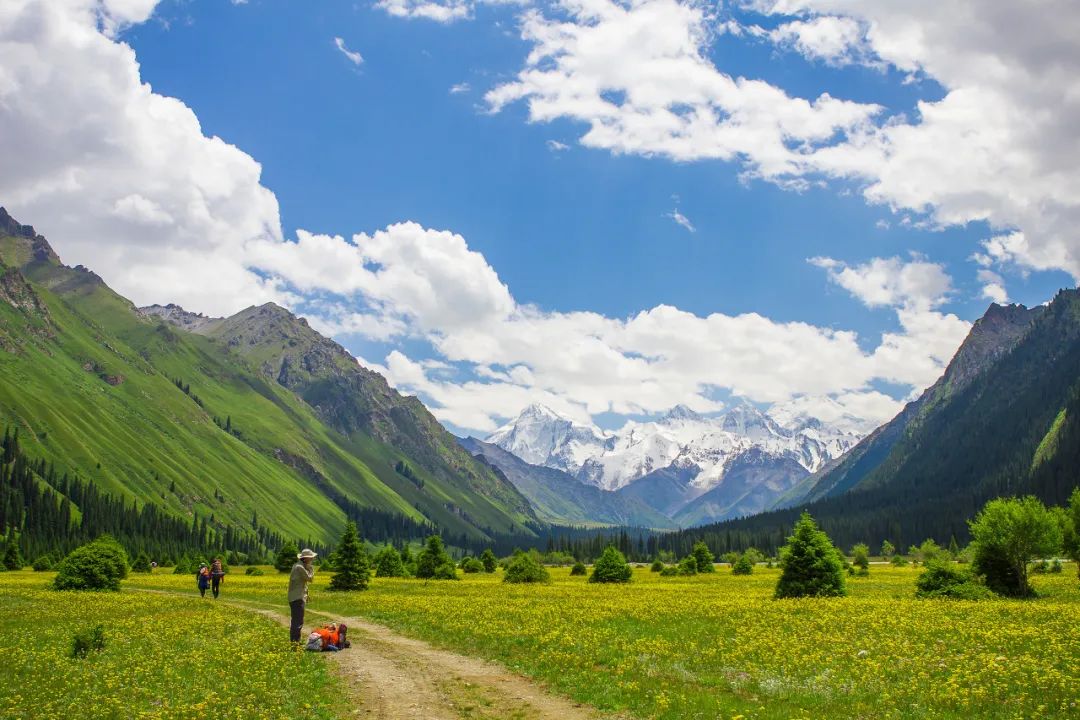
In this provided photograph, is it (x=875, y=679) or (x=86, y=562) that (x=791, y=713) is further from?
(x=86, y=562)

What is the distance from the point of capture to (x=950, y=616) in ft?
110

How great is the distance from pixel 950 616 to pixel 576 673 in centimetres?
2218

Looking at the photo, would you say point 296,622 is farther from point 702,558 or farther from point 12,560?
point 12,560

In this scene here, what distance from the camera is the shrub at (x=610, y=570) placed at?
86250 millimetres

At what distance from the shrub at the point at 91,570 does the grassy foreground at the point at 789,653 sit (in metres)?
30.2

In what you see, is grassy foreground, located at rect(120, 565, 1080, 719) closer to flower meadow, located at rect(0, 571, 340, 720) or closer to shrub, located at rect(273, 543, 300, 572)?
flower meadow, located at rect(0, 571, 340, 720)

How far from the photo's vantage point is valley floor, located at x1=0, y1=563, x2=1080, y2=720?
60.6 feet

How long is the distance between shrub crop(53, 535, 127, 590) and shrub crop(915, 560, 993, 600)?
66.9m

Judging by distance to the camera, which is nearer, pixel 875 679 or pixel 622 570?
pixel 875 679

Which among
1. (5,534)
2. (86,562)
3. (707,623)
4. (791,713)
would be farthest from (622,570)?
(5,534)

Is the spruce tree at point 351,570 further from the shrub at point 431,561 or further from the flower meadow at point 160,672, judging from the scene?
the flower meadow at point 160,672

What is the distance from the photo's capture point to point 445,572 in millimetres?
88000

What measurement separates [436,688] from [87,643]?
1481cm

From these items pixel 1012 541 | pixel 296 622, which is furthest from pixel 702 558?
pixel 296 622
